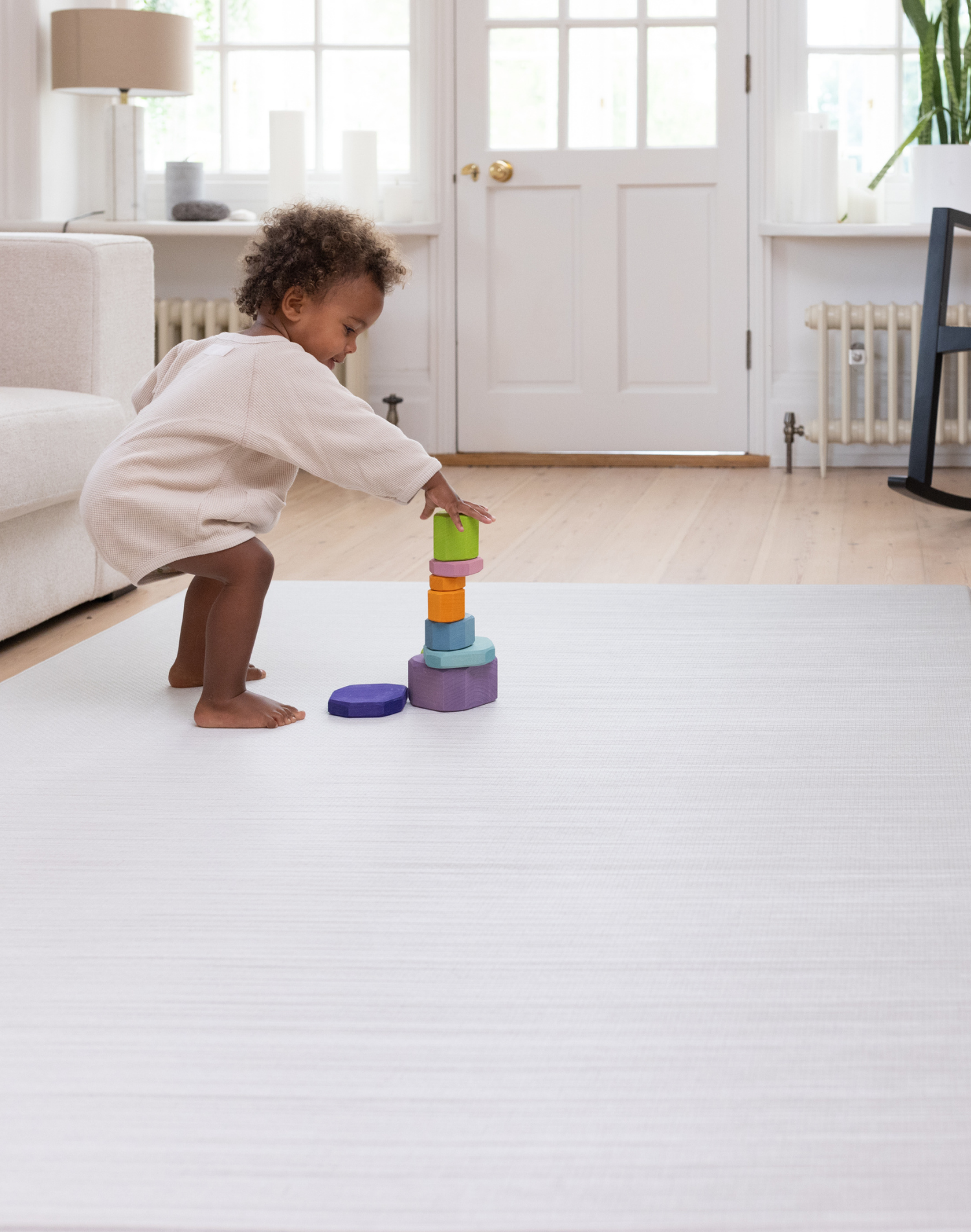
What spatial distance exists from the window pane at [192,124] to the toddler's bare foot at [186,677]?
2.93 meters

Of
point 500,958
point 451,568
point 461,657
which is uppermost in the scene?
point 451,568

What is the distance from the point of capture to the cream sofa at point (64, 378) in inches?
84.9

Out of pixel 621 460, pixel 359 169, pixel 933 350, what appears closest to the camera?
pixel 933 350

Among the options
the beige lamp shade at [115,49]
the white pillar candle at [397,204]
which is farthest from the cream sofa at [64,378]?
the white pillar candle at [397,204]

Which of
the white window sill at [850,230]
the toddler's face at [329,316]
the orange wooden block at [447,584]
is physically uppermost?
the white window sill at [850,230]

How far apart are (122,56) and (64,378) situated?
1.88 m

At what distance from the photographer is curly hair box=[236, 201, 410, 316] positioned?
182 cm

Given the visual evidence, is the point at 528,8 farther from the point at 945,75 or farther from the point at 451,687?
the point at 451,687

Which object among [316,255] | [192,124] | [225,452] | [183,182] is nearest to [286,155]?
[183,182]

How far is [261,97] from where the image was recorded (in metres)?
4.38

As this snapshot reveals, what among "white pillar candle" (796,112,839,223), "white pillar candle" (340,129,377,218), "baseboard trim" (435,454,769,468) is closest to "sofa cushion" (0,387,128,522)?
"white pillar candle" (340,129,377,218)

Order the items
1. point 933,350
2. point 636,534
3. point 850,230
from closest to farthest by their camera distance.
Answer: point 636,534, point 933,350, point 850,230

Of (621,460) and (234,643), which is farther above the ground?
(621,460)

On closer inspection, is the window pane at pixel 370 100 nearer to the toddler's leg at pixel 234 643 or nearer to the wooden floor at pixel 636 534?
the wooden floor at pixel 636 534
